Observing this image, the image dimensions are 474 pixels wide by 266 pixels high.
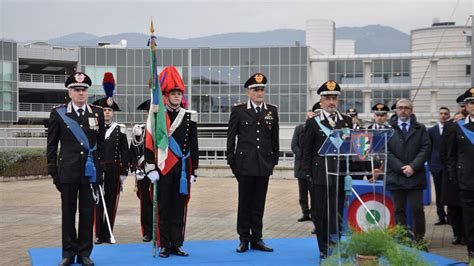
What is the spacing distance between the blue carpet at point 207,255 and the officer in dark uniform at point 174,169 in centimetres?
28

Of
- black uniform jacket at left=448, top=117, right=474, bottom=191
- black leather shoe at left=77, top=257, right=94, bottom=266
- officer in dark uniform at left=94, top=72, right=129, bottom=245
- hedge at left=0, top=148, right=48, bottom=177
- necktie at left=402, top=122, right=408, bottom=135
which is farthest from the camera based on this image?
hedge at left=0, top=148, right=48, bottom=177

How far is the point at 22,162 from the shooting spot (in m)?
21.5

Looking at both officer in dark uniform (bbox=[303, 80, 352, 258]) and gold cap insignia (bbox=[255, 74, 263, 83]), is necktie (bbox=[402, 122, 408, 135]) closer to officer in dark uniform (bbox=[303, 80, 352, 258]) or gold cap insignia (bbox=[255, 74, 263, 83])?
officer in dark uniform (bbox=[303, 80, 352, 258])

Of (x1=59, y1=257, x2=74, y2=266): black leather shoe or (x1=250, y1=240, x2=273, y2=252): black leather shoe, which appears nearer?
(x1=59, y1=257, x2=74, y2=266): black leather shoe

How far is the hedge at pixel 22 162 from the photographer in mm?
20922

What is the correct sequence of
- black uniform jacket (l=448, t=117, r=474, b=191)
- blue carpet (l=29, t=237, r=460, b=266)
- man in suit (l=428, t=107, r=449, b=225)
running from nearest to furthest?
blue carpet (l=29, t=237, r=460, b=266) < black uniform jacket (l=448, t=117, r=474, b=191) < man in suit (l=428, t=107, r=449, b=225)

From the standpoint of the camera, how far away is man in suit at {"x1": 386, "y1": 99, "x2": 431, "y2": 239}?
28.5 ft

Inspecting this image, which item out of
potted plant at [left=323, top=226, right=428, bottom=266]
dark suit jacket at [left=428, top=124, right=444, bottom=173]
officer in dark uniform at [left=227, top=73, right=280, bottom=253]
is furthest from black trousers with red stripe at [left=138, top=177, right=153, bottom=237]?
dark suit jacket at [left=428, top=124, right=444, bottom=173]

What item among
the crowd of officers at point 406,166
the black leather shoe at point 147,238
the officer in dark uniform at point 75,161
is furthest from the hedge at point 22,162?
the officer in dark uniform at point 75,161

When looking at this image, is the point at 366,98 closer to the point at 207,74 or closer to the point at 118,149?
the point at 207,74

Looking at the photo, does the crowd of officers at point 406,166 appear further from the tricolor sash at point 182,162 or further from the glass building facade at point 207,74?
the glass building facade at point 207,74

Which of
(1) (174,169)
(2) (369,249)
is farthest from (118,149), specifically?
(2) (369,249)

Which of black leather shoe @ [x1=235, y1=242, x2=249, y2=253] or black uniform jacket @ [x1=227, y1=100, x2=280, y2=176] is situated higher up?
black uniform jacket @ [x1=227, y1=100, x2=280, y2=176]

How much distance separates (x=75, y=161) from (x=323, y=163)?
2786mm
